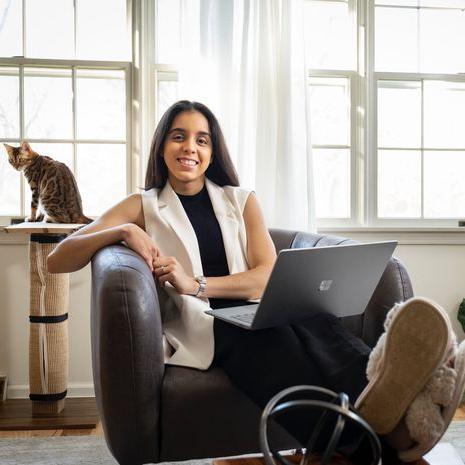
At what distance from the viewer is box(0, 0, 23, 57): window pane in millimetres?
2967

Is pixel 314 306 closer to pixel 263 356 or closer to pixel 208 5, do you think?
pixel 263 356

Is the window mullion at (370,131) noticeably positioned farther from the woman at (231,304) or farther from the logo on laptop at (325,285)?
the logo on laptop at (325,285)

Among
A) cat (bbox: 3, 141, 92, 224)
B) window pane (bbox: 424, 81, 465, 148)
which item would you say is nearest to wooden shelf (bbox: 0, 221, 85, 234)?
cat (bbox: 3, 141, 92, 224)

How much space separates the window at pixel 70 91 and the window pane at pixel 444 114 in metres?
1.57

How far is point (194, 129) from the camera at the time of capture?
2.08 metres

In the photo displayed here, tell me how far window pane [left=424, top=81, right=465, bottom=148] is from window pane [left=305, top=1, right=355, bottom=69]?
1.52 ft

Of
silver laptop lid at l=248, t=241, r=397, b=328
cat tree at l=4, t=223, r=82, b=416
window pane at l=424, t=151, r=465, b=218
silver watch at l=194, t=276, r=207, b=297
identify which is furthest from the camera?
window pane at l=424, t=151, r=465, b=218

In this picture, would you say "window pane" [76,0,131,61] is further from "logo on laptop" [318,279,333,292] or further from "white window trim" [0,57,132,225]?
"logo on laptop" [318,279,333,292]

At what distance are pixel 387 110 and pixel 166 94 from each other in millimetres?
1151

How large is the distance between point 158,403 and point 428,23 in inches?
102

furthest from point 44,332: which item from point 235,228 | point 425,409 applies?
point 425,409

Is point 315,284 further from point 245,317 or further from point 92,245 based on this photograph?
point 92,245

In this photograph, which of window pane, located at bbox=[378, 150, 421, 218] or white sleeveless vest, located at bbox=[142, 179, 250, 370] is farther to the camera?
window pane, located at bbox=[378, 150, 421, 218]

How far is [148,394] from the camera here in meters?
1.47
